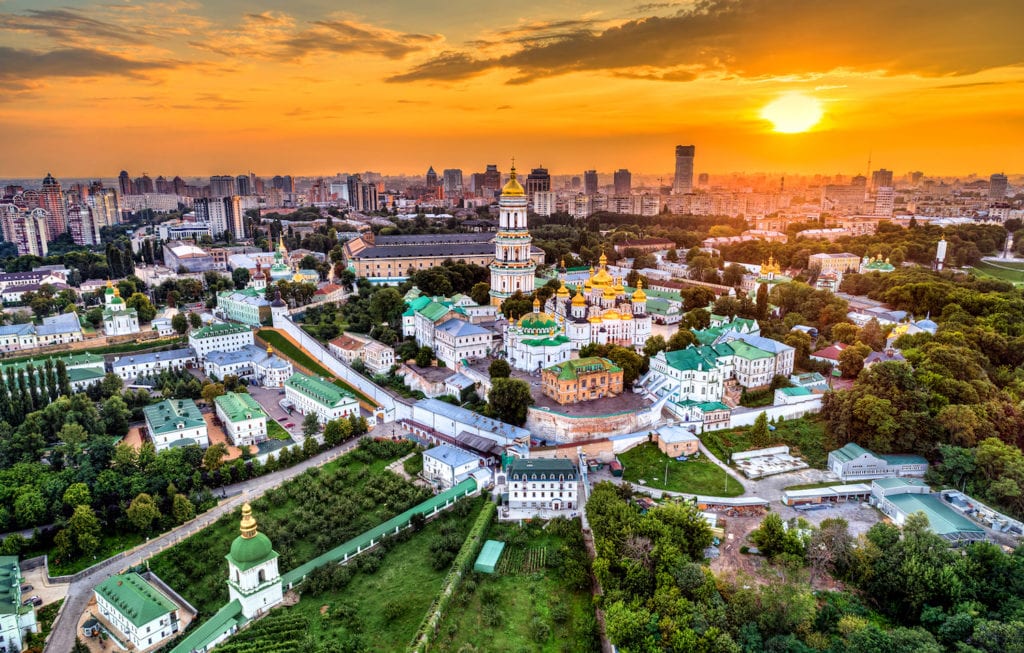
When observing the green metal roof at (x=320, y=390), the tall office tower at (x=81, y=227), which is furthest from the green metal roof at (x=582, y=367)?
the tall office tower at (x=81, y=227)

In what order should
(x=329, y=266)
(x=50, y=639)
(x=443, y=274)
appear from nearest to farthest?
(x=50, y=639) < (x=443, y=274) < (x=329, y=266)

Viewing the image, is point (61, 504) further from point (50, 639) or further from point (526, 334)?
point (526, 334)

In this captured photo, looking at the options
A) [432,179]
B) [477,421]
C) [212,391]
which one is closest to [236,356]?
[212,391]

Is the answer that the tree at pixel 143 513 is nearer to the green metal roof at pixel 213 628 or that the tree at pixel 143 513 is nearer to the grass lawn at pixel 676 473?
the green metal roof at pixel 213 628

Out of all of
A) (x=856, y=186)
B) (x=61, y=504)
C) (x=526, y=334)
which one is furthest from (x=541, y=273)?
(x=856, y=186)

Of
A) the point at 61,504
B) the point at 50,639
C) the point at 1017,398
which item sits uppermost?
the point at 1017,398

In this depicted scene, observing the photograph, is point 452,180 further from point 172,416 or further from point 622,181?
point 172,416
